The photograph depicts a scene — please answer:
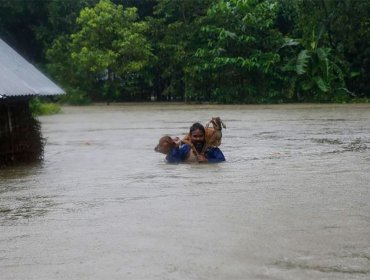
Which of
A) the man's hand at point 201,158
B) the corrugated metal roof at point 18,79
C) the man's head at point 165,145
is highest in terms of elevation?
the corrugated metal roof at point 18,79

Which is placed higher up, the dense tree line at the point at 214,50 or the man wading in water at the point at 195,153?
the dense tree line at the point at 214,50

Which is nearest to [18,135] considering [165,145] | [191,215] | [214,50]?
[165,145]

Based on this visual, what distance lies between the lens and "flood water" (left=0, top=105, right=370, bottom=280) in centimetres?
504

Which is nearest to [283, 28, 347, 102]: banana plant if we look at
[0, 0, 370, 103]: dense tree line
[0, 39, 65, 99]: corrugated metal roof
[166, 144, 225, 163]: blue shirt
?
[0, 0, 370, 103]: dense tree line

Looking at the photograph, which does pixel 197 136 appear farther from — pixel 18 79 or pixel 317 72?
pixel 317 72

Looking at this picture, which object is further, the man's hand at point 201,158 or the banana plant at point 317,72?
the banana plant at point 317,72

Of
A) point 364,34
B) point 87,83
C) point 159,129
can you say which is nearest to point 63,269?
point 159,129

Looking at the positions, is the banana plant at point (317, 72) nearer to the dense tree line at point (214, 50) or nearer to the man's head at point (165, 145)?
the dense tree line at point (214, 50)

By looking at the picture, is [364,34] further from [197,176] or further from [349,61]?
[197,176]

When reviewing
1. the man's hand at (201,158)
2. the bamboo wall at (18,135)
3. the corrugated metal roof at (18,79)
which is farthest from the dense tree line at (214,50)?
the bamboo wall at (18,135)

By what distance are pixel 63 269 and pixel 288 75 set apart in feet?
92.6

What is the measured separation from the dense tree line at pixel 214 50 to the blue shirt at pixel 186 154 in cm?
1940

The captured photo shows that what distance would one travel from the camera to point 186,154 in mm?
11688

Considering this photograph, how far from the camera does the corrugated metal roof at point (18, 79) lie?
1105cm
